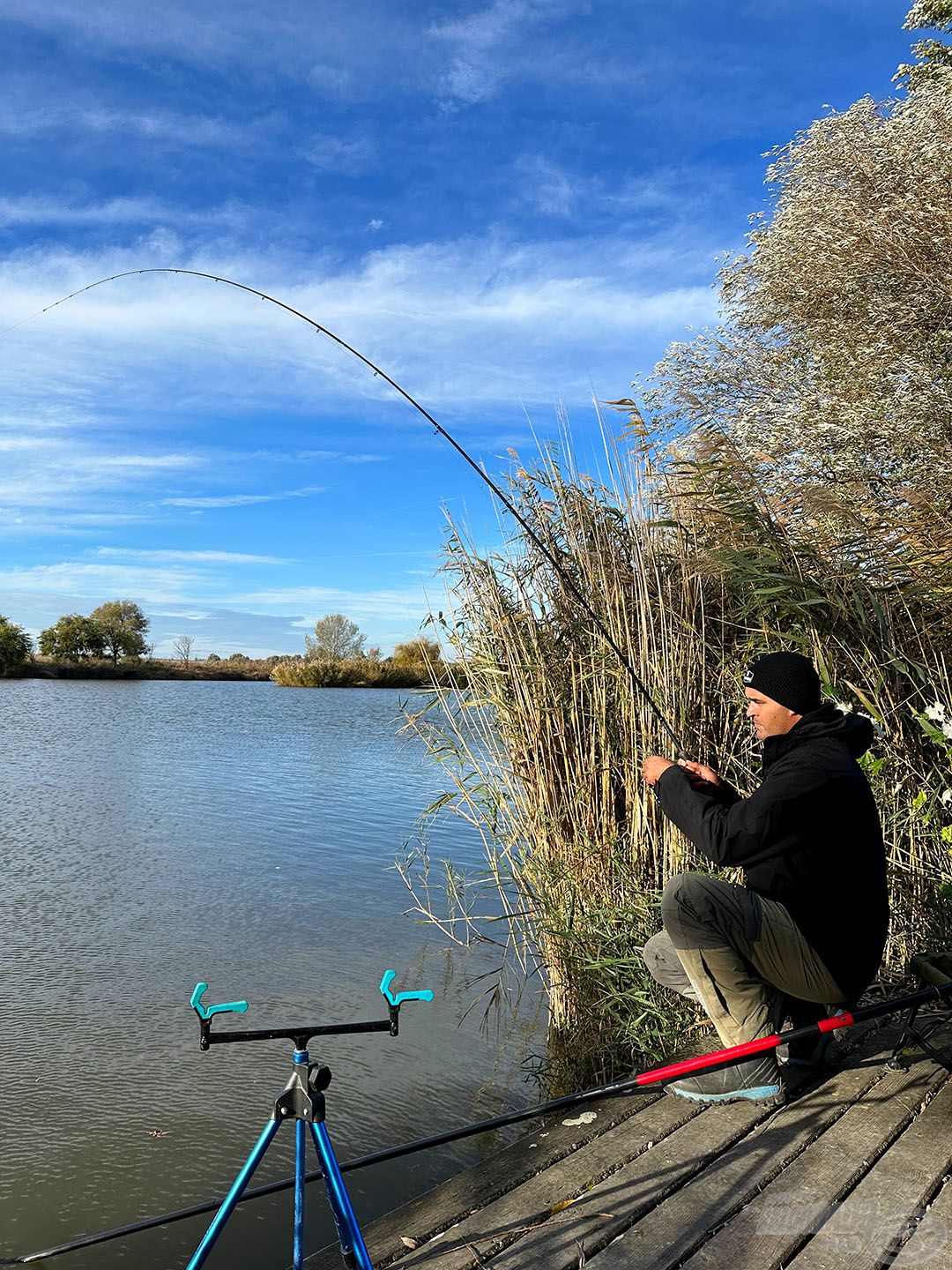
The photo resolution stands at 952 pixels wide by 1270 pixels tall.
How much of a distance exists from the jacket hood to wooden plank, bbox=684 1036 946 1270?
93cm

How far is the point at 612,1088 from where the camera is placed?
2.29m

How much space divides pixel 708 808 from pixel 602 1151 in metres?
0.87

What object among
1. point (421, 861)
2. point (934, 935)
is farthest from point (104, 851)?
point (934, 935)

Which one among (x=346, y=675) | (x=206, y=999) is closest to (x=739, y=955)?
(x=206, y=999)

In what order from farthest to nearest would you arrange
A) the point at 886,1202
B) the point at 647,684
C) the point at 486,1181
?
the point at 647,684 < the point at 486,1181 < the point at 886,1202

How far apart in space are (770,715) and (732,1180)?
1145mm

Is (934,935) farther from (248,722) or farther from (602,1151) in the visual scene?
(248,722)

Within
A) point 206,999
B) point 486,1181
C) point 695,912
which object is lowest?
point 206,999

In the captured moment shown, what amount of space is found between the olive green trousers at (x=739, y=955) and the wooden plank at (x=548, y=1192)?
0.96 feet

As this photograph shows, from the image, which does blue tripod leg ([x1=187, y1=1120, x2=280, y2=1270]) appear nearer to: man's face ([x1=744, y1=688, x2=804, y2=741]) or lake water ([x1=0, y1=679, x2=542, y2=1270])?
lake water ([x1=0, y1=679, x2=542, y2=1270])

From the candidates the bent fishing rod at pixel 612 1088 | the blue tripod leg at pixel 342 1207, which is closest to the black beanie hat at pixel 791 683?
the bent fishing rod at pixel 612 1088

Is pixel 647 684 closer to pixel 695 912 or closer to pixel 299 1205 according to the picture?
pixel 695 912

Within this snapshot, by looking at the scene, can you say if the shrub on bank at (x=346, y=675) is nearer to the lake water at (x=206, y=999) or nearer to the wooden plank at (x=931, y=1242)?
the lake water at (x=206, y=999)

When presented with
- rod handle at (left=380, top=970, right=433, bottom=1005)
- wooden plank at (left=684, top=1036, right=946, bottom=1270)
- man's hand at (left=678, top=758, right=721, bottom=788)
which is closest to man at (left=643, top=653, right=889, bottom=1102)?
man's hand at (left=678, top=758, right=721, bottom=788)
